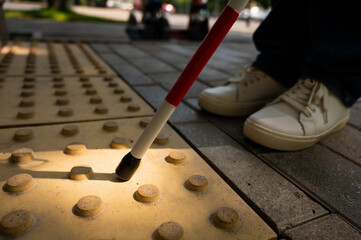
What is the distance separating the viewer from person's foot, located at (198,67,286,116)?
4.61 ft

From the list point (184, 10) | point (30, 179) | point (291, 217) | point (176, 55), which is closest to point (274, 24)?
point (291, 217)

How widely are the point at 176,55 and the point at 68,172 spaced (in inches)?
100.0

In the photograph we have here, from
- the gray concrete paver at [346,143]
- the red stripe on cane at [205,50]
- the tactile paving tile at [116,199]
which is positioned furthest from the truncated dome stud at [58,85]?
the gray concrete paver at [346,143]

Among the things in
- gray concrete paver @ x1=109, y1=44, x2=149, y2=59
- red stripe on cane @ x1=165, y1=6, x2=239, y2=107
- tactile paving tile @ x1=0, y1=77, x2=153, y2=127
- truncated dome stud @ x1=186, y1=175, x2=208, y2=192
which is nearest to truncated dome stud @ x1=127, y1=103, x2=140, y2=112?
tactile paving tile @ x1=0, y1=77, x2=153, y2=127

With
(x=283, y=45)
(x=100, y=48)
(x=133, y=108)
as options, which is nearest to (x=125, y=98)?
(x=133, y=108)

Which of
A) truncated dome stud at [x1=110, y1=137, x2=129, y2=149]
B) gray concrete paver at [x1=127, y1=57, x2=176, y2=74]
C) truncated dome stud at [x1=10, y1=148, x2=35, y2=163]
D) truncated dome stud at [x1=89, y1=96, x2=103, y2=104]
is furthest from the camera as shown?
gray concrete paver at [x1=127, y1=57, x2=176, y2=74]

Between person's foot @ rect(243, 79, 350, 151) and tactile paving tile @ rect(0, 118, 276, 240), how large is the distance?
11.8 inches

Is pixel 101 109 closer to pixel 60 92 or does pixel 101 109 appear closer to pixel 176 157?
pixel 60 92

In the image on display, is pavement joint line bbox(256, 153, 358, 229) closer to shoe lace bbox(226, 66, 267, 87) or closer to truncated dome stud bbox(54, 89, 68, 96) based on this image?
shoe lace bbox(226, 66, 267, 87)

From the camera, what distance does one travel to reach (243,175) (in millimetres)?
957

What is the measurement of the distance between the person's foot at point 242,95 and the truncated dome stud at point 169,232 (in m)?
0.83

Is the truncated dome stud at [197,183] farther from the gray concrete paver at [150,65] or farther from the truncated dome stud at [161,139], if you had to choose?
the gray concrete paver at [150,65]

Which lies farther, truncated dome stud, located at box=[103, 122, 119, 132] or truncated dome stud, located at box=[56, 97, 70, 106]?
truncated dome stud, located at box=[56, 97, 70, 106]

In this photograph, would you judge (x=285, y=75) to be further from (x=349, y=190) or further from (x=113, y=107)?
(x=113, y=107)
